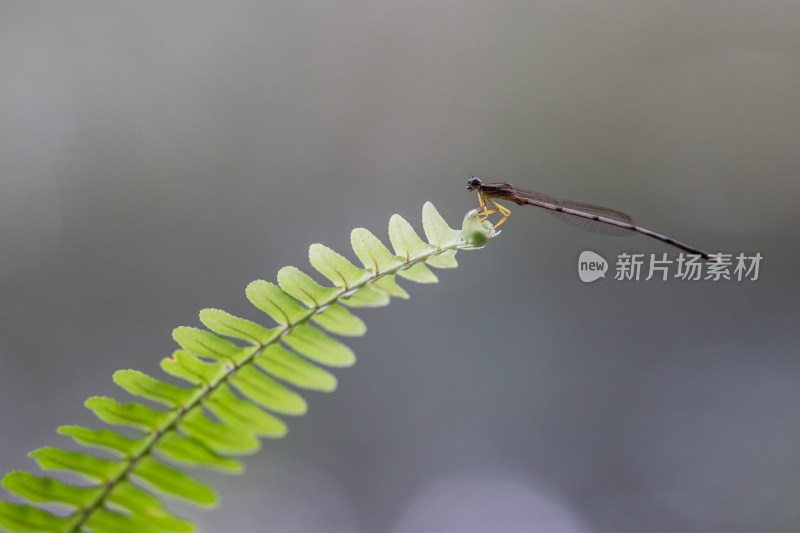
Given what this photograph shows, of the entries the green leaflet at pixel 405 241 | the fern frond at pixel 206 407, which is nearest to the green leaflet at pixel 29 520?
the fern frond at pixel 206 407

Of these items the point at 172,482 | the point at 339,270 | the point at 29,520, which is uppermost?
the point at 339,270

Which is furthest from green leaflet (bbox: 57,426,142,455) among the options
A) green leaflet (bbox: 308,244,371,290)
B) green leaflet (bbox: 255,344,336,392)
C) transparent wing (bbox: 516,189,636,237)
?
transparent wing (bbox: 516,189,636,237)

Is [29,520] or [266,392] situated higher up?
[266,392]

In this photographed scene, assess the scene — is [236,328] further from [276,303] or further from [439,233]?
[439,233]

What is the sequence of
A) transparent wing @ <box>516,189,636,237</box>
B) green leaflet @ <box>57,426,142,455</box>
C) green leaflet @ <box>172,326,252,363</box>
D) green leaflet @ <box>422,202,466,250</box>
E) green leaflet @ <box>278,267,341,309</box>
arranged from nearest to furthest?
green leaflet @ <box>57,426,142,455</box> < green leaflet @ <box>172,326,252,363</box> < green leaflet @ <box>278,267,341,309</box> < green leaflet @ <box>422,202,466,250</box> < transparent wing @ <box>516,189,636,237</box>

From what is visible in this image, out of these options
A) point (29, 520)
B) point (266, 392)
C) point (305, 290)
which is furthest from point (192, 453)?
point (305, 290)

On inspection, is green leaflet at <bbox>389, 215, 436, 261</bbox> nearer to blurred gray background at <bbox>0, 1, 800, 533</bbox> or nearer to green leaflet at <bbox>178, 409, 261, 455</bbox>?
green leaflet at <bbox>178, 409, 261, 455</bbox>

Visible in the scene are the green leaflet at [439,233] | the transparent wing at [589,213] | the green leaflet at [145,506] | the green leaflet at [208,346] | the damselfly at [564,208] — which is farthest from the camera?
the transparent wing at [589,213]

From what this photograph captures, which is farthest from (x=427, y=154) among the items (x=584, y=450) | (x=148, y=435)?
(x=148, y=435)

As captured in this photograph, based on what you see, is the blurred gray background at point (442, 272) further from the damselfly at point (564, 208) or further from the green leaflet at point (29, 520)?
the green leaflet at point (29, 520)
